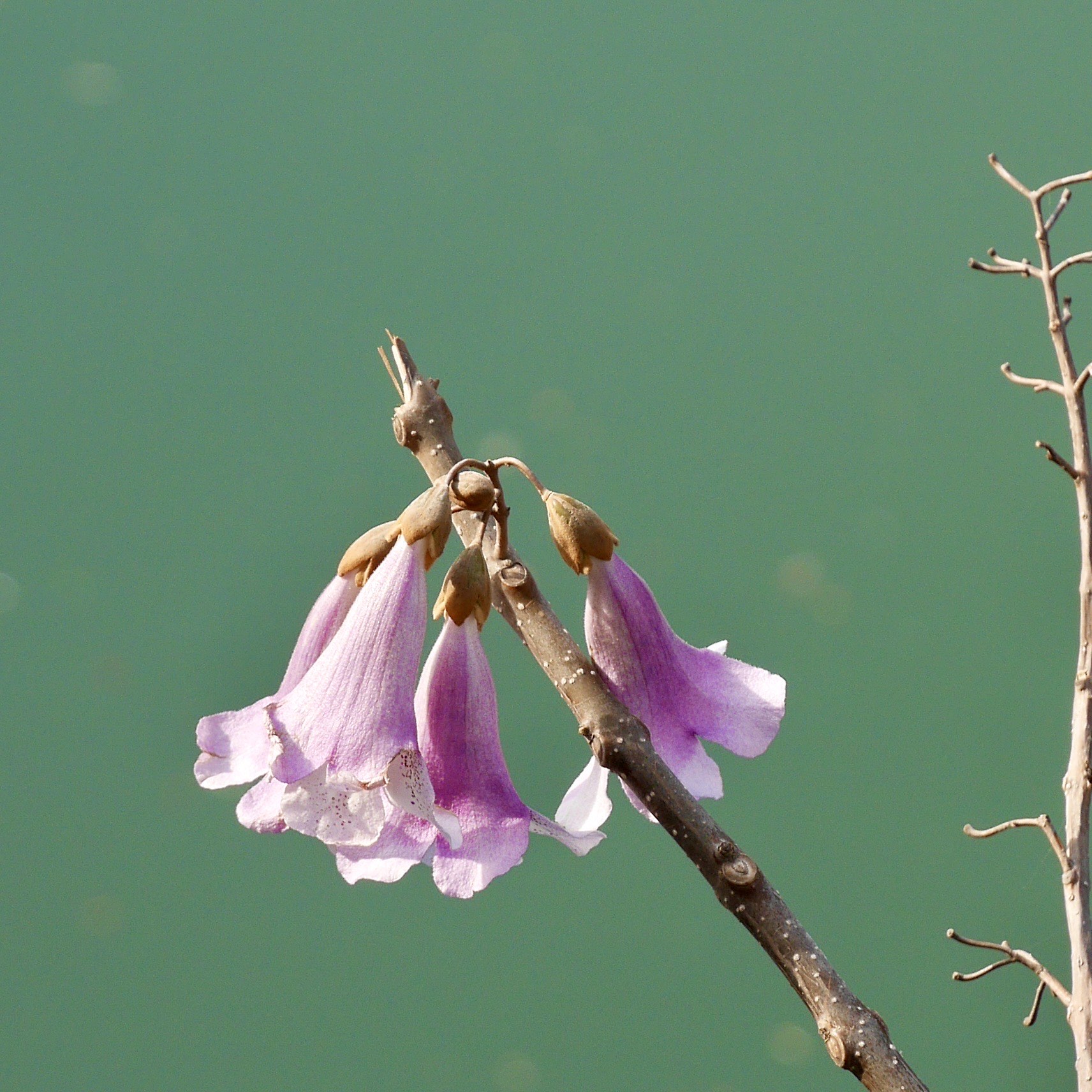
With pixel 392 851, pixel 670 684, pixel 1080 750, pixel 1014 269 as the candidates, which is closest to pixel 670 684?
pixel 670 684

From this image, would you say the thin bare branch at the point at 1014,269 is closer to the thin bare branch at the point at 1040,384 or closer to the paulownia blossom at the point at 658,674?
the thin bare branch at the point at 1040,384

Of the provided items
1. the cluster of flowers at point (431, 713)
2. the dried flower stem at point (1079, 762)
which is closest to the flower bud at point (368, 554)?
the cluster of flowers at point (431, 713)

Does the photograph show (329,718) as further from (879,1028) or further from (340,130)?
(340,130)

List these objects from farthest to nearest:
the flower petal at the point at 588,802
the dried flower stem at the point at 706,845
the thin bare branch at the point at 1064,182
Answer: the thin bare branch at the point at 1064,182, the flower petal at the point at 588,802, the dried flower stem at the point at 706,845

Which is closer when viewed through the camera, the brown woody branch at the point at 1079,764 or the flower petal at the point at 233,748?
the flower petal at the point at 233,748

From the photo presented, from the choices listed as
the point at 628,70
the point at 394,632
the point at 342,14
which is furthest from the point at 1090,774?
the point at 342,14
